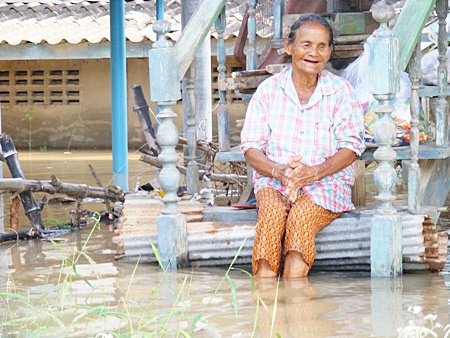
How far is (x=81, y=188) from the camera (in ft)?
21.1

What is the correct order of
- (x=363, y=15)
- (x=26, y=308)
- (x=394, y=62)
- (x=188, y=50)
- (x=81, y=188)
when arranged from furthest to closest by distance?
(x=81, y=188), (x=363, y=15), (x=188, y=50), (x=394, y=62), (x=26, y=308)

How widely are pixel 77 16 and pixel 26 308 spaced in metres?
12.3

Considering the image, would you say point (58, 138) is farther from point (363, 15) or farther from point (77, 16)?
point (363, 15)

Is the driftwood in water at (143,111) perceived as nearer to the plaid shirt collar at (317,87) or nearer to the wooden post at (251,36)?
the wooden post at (251,36)

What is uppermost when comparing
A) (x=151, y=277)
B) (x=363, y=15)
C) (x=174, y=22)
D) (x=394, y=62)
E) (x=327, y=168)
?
(x=174, y=22)

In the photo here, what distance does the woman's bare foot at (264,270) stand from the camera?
439 cm

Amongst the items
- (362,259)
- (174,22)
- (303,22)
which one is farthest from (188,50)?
(174,22)

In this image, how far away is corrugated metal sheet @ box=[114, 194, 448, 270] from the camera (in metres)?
4.41

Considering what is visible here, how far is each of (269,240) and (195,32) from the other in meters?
1.46

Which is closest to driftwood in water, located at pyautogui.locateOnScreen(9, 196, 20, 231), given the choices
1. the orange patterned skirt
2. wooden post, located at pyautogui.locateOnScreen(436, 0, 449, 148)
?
the orange patterned skirt

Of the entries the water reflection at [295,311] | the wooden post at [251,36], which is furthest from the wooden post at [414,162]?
the wooden post at [251,36]

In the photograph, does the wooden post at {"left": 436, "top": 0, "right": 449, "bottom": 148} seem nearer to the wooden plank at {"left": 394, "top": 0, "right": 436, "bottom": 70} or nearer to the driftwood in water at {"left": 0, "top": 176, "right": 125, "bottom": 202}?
the wooden plank at {"left": 394, "top": 0, "right": 436, "bottom": 70}

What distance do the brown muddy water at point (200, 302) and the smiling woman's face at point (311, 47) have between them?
1.11 meters

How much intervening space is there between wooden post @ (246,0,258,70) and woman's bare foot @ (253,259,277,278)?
1.73 m
